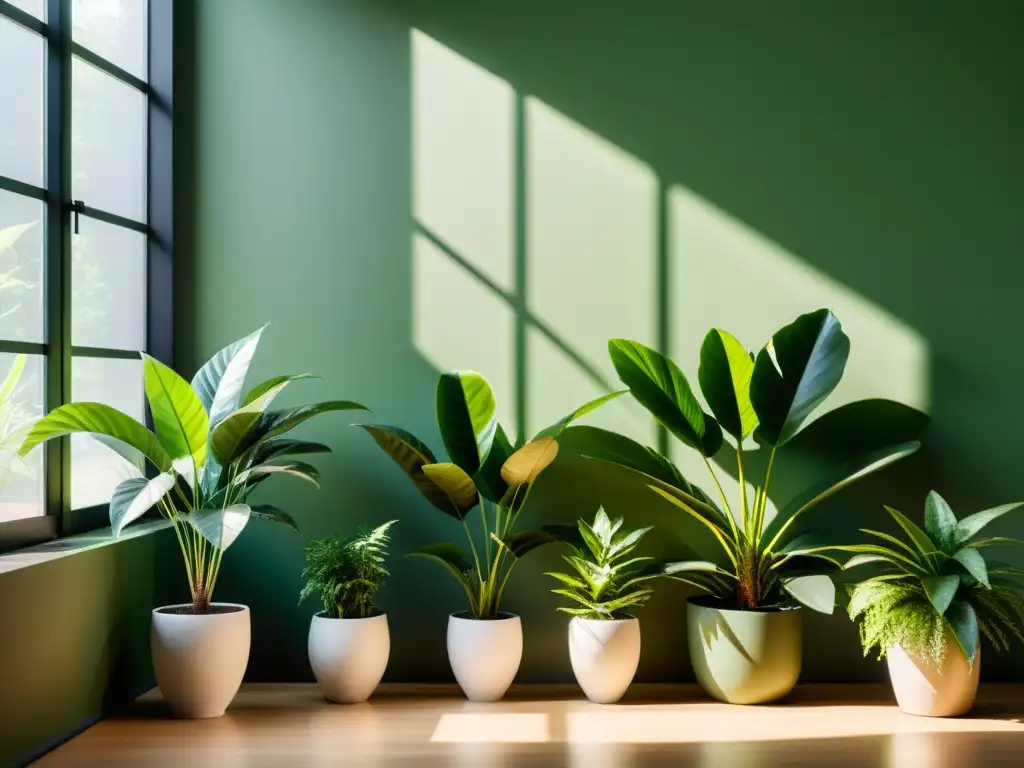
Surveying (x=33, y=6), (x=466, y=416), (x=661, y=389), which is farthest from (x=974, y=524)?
(x=33, y=6)

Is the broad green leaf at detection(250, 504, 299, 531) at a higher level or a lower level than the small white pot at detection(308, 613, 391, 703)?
higher

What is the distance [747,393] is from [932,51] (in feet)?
4.88

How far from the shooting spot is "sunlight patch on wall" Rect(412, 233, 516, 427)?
12.0ft

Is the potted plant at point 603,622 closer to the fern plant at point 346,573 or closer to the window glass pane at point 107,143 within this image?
the fern plant at point 346,573

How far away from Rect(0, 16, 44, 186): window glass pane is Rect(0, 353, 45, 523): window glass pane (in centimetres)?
57

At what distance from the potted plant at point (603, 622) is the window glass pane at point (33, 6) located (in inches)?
92.7

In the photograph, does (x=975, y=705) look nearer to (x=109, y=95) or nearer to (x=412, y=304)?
(x=412, y=304)

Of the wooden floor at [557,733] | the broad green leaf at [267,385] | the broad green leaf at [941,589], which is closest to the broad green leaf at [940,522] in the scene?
the broad green leaf at [941,589]

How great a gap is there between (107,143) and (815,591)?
2.84m

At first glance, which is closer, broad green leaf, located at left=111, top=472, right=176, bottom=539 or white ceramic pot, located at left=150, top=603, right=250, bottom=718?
broad green leaf, located at left=111, top=472, right=176, bottom=539

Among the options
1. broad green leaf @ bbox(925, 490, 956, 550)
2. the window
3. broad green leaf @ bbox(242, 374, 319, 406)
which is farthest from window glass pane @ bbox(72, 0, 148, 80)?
broad green leaf @ bbox(925, 490, 956, 550)

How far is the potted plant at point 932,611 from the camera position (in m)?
3.05

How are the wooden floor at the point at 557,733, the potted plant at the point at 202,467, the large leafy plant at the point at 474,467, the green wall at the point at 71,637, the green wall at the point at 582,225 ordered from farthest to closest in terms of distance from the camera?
the green wall at the point at 582,225, the large leafy plant at the point at 474,467, the potted plant at the point at 202,467, the wooden floor at the point at 557,733, the green wall at the point at 71,637

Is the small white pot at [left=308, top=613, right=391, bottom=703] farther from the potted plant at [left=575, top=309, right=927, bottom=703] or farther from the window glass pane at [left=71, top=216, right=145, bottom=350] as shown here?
the window glass pane at [left=71, top=216, right=145, bottom=350]
